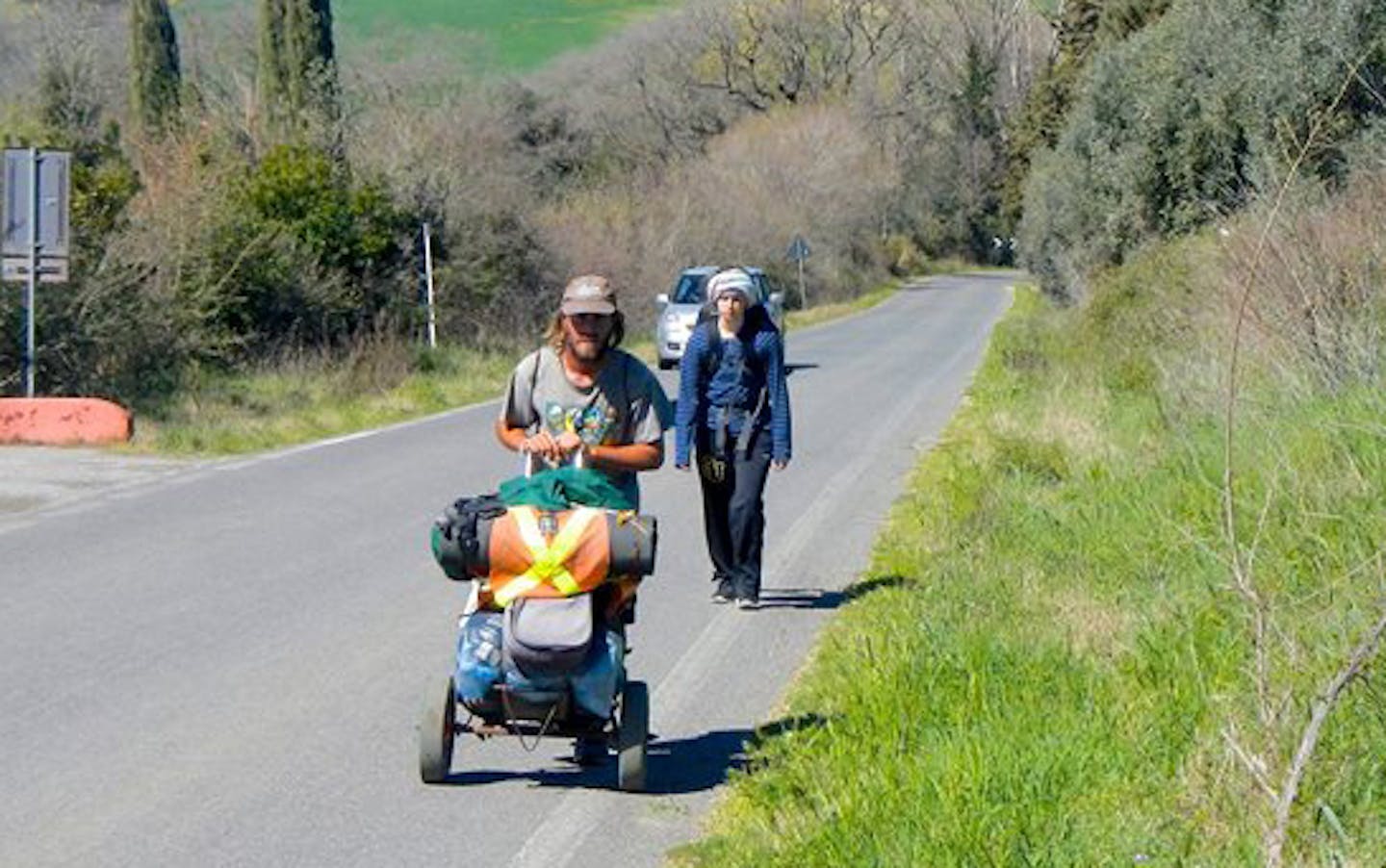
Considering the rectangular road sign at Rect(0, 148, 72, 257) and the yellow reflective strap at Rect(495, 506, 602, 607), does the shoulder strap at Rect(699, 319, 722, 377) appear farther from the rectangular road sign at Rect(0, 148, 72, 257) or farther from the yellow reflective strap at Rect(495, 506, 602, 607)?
the rectangular road sign at Rect(0, 148, 72, 257)

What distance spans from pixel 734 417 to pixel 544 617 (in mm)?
4181

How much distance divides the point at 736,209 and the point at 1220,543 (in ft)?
188

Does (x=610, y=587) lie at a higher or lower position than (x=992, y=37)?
lower

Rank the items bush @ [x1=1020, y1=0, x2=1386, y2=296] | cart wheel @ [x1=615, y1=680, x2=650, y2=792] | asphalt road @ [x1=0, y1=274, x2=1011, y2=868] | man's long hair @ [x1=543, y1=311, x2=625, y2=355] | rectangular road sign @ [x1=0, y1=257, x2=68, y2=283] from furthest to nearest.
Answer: rectangular road sign @ [x1=0, y1=257, x2=68, y2=283] → bush @ [x1=1020, y1=0, x2=1386, y2=296] → man's long hair @ [x1=543, y1=311, x2=625, y2=355] → cart wheel @ [x1=615, y1=680, x2=650, y2=792] → asphalt road @ [x1=0, y1=274, x2=1011, y2=868]

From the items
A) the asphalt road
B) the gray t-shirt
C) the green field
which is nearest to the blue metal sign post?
the asphalt road

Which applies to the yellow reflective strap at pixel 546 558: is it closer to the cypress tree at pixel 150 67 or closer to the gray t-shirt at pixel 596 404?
the gray t-shirt at pixel 596 404

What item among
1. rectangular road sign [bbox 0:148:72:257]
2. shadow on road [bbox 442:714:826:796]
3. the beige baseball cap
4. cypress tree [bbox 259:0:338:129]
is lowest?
shadow on road [bbox 442:714:826:796]

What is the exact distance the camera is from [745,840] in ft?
21.2

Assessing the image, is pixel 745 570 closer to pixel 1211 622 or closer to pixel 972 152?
pixel 1211 622

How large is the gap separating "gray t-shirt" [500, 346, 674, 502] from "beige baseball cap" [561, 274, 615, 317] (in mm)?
263

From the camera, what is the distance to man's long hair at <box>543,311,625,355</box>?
7.45 metres

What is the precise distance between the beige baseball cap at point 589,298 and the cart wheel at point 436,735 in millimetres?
1390

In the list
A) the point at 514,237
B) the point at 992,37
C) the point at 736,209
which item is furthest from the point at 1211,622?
the point at 992,37

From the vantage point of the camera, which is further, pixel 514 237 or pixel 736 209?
pixel 736 209
